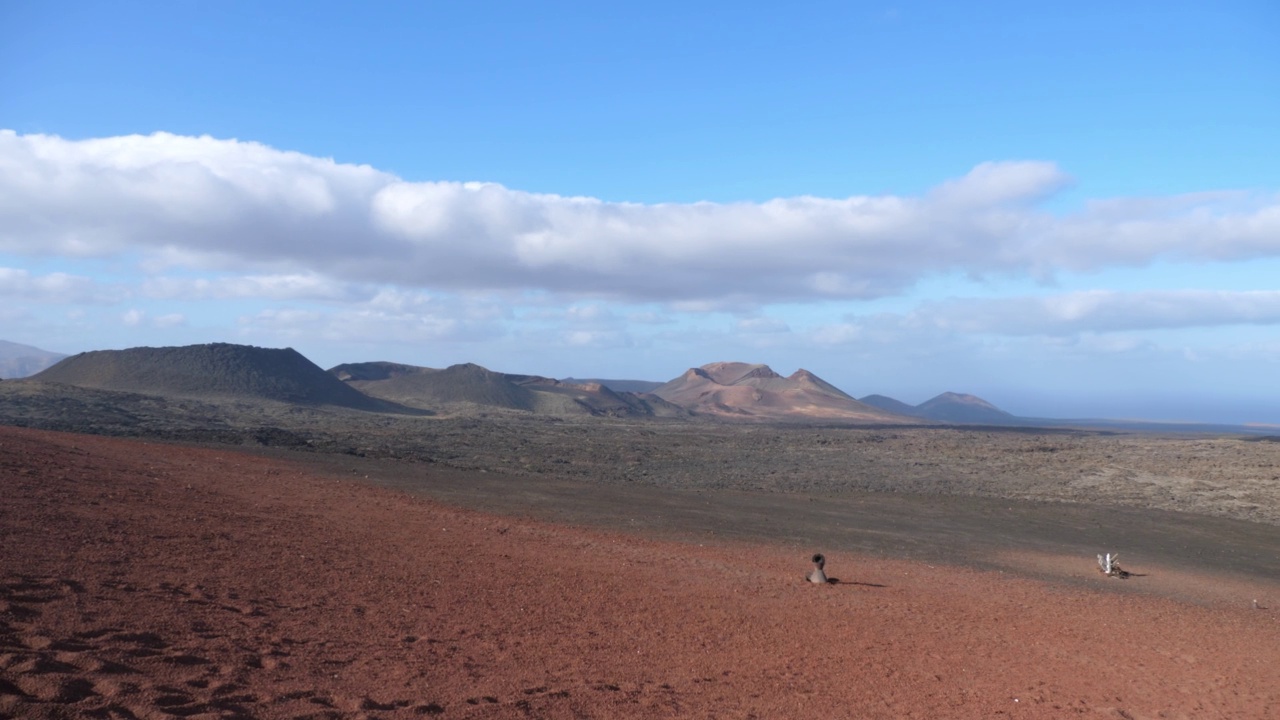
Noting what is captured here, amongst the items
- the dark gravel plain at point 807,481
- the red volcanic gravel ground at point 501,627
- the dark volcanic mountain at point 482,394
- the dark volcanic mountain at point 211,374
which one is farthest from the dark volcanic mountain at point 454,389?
the red volcanic gravel ground at point 501,627

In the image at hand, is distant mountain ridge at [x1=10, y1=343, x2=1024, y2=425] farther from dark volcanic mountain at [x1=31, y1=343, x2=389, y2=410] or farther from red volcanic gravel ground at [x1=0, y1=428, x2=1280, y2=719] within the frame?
red volcanic gravel ground at [x1=0, y1=428, x2=1280, y2=719]

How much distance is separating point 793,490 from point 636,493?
313 inches

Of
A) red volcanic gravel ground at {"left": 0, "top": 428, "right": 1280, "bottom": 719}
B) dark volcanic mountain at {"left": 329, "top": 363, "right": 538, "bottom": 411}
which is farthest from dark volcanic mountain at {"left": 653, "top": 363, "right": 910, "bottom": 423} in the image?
red volcanic gravel ground at {"left": 0, "top": 428, "right": 1280, "bottom": 719}

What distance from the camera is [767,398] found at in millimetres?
153125

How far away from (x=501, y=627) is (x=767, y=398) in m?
145

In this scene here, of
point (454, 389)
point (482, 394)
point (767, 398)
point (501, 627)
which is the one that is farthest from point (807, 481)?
point (767, 398)

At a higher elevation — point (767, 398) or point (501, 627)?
point (767, 398)

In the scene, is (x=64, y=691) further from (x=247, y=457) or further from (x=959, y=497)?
(x=959, y=497)

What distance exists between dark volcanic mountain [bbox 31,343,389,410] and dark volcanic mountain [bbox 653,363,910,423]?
64.3 meters

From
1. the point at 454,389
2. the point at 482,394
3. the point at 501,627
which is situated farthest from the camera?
the point at 454,389

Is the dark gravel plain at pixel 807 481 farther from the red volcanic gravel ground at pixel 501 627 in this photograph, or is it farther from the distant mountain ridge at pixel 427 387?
the distant mountain ridge at pixel 427 387

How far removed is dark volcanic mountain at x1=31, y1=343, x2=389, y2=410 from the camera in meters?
74.1

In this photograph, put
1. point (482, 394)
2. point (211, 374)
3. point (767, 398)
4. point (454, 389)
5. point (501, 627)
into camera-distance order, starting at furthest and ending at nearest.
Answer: point (767, 398) < point (454, 389) < point (482, 394) < point (211, 374) < point (501, 627)

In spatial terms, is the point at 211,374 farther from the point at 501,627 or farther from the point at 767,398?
the point at 767,398
